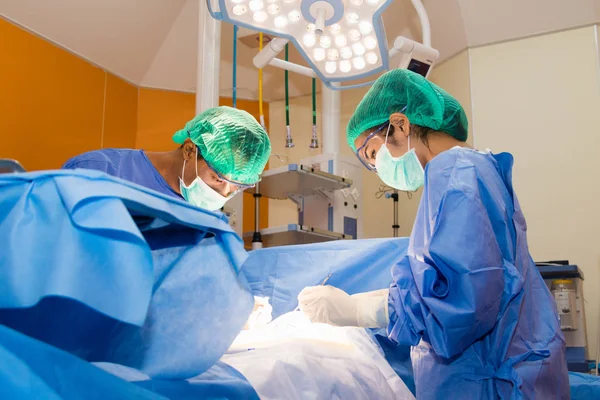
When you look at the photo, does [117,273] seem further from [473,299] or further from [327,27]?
[327,27]

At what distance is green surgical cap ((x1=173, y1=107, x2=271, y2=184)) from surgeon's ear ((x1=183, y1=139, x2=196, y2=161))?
0.12ft

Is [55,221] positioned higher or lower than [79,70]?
lower

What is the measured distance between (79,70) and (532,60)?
8.97 feet

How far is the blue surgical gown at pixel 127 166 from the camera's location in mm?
2561

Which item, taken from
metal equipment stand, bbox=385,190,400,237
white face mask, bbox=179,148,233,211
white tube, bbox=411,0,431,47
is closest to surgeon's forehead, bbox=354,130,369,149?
white face mask, bbox=179,148,233,211

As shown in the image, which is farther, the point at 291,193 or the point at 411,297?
the point at 291,193

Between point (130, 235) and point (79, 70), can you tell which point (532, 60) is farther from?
point (130, 235)

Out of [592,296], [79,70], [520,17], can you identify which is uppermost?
[520,17]

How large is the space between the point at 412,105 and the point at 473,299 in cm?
69

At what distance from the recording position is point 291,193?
3.69m

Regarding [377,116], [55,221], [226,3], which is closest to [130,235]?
[55,221]

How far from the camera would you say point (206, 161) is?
8.34ft

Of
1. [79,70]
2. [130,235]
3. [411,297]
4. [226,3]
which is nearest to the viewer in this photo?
[130,235]

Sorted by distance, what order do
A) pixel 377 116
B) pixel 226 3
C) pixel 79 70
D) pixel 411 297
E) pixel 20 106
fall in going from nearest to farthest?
1. pixel 411 297
2. pixel 377 116
3. pixel 226 3
4. pixel 20 106
5. pixel 79 70
